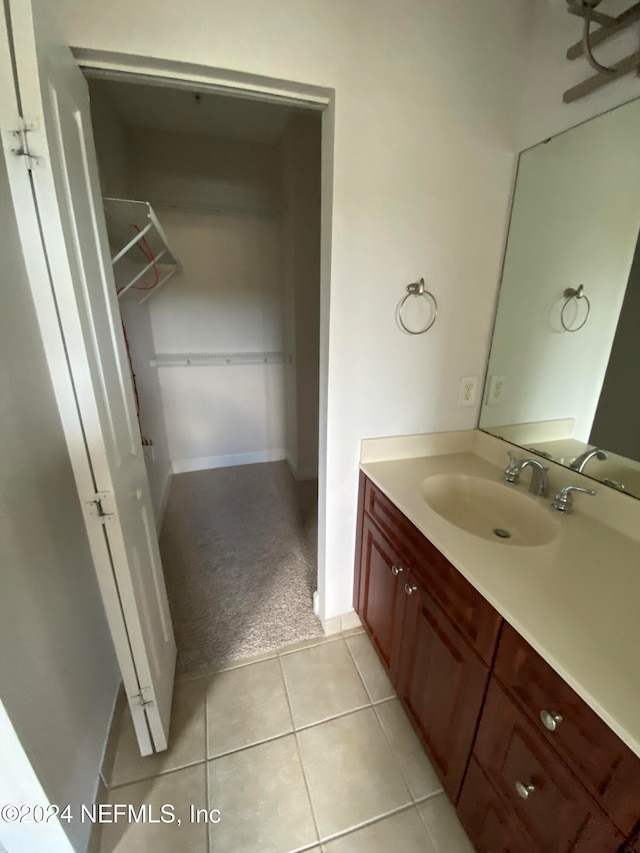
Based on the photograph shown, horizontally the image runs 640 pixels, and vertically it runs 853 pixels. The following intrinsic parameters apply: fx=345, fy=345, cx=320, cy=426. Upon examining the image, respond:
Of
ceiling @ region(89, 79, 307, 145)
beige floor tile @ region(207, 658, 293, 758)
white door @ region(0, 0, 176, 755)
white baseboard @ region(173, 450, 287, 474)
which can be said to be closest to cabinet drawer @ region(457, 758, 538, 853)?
beige floor tile @ region(207, 658, 293, 758)

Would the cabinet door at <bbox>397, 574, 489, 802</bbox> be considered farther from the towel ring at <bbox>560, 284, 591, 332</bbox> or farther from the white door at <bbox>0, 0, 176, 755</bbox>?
the towel ring at <bbox>560, 284, 591, 332</bbox>

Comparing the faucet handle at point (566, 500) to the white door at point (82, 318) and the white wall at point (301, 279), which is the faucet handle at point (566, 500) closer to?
the white door at point (82, 318)

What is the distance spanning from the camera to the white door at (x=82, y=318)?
2.21ft

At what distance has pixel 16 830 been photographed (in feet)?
2.62

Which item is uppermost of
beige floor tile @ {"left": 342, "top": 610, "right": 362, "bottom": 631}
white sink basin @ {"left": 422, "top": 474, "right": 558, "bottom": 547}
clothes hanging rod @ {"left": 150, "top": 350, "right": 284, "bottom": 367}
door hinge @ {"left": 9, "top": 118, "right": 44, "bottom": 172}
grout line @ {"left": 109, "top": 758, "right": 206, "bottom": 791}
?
door hinge @ {"left": 9, "top": 118, "right": 44, "bottom": 172}

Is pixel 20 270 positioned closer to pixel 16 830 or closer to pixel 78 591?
pixel 78 591

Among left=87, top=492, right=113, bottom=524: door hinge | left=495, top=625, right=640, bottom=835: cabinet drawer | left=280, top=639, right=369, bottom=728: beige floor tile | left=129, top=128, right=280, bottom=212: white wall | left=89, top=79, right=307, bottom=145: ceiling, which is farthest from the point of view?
left=129, top=128, right=280, bottom=212: white wall

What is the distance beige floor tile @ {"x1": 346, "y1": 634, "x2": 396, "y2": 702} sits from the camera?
1400 millimetres

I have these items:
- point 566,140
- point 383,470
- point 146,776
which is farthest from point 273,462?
point 566,140

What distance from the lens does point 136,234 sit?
1.72 m

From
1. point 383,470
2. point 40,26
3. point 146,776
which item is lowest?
point 146,776

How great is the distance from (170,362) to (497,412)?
2578mm

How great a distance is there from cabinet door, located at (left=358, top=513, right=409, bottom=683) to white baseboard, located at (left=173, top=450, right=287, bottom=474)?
2.14m

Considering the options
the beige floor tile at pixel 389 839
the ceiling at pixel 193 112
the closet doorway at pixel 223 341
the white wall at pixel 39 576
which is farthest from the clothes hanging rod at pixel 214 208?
the beige floor tile at pixel 389 839
